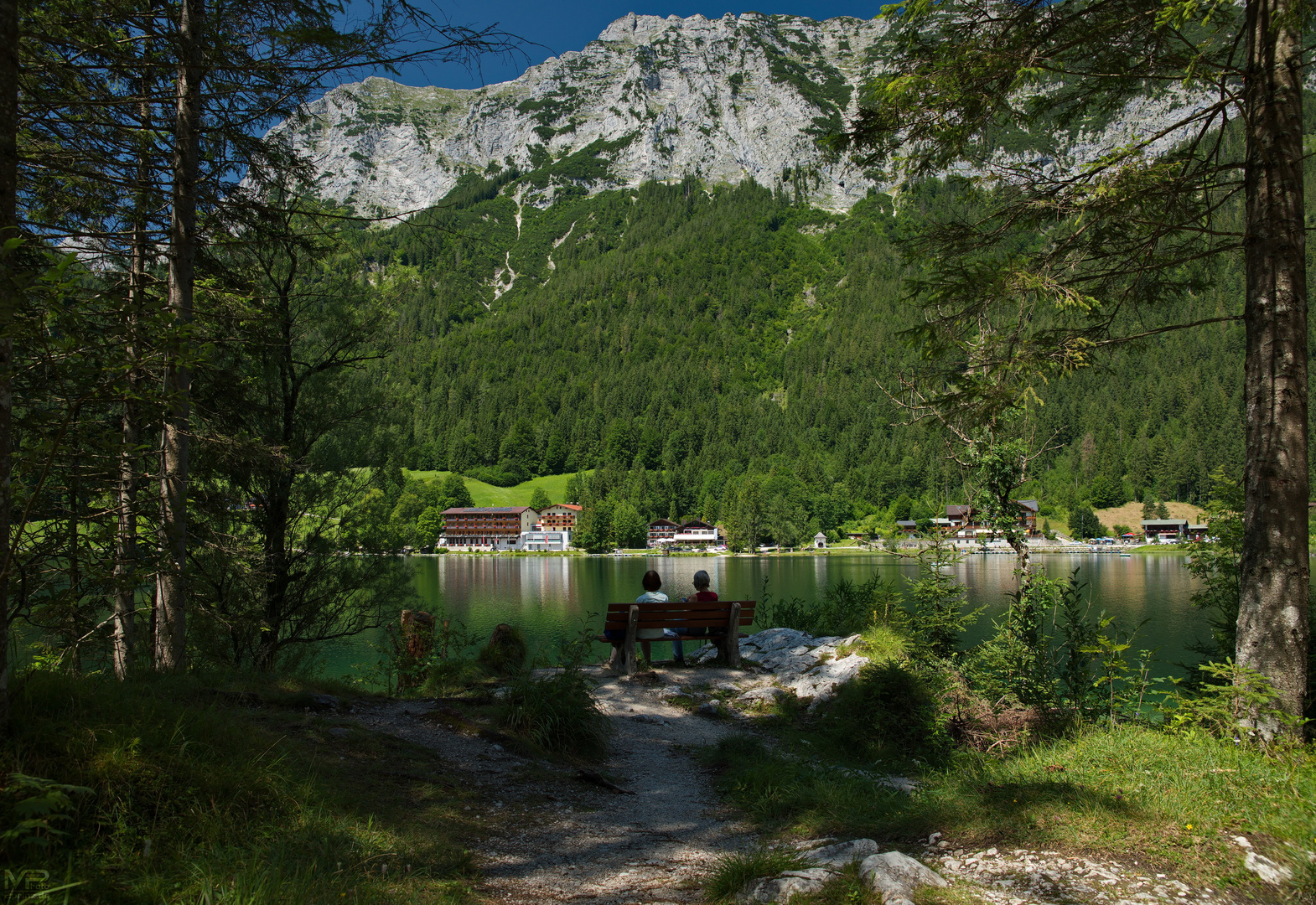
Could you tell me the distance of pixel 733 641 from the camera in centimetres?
988

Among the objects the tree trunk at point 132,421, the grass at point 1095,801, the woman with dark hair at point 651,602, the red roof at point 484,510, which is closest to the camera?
the grass at point 1095,801

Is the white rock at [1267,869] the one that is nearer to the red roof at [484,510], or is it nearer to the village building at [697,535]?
the village building at [697,535]

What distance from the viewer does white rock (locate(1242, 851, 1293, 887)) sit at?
2992 mm

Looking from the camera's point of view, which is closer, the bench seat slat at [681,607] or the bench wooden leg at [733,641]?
the bench seat slat at [681,607]

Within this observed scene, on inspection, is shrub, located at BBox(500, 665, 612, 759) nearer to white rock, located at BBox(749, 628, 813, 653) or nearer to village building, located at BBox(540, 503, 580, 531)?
white rock, located at BBox(749, 628, 813, 653)

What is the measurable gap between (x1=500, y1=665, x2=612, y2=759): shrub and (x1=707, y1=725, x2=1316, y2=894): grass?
1.35 meters

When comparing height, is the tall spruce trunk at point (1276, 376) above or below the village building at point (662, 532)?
above

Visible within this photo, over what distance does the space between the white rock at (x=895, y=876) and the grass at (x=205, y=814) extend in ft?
6.03

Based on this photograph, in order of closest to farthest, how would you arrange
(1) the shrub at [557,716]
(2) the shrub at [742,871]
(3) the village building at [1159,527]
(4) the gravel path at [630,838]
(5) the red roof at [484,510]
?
(4) the gravel path at [630,838] < (2) the shrub at [742,871] < (1) the shrub at [557,716] < (3) the village building at [1159,527] < (5) the red roof at [484,510]

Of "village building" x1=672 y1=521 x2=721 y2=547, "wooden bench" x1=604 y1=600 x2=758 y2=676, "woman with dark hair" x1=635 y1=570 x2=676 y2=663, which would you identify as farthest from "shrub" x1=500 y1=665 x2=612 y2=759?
"village building" x1=672 y1=521 x2=721 y2=547

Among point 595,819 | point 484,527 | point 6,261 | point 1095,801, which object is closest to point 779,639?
point 595,819

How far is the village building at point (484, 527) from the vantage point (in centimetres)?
11931

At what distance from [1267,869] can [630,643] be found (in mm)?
6832

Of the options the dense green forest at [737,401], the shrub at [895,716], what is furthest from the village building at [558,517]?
the shrub at [895,716]
